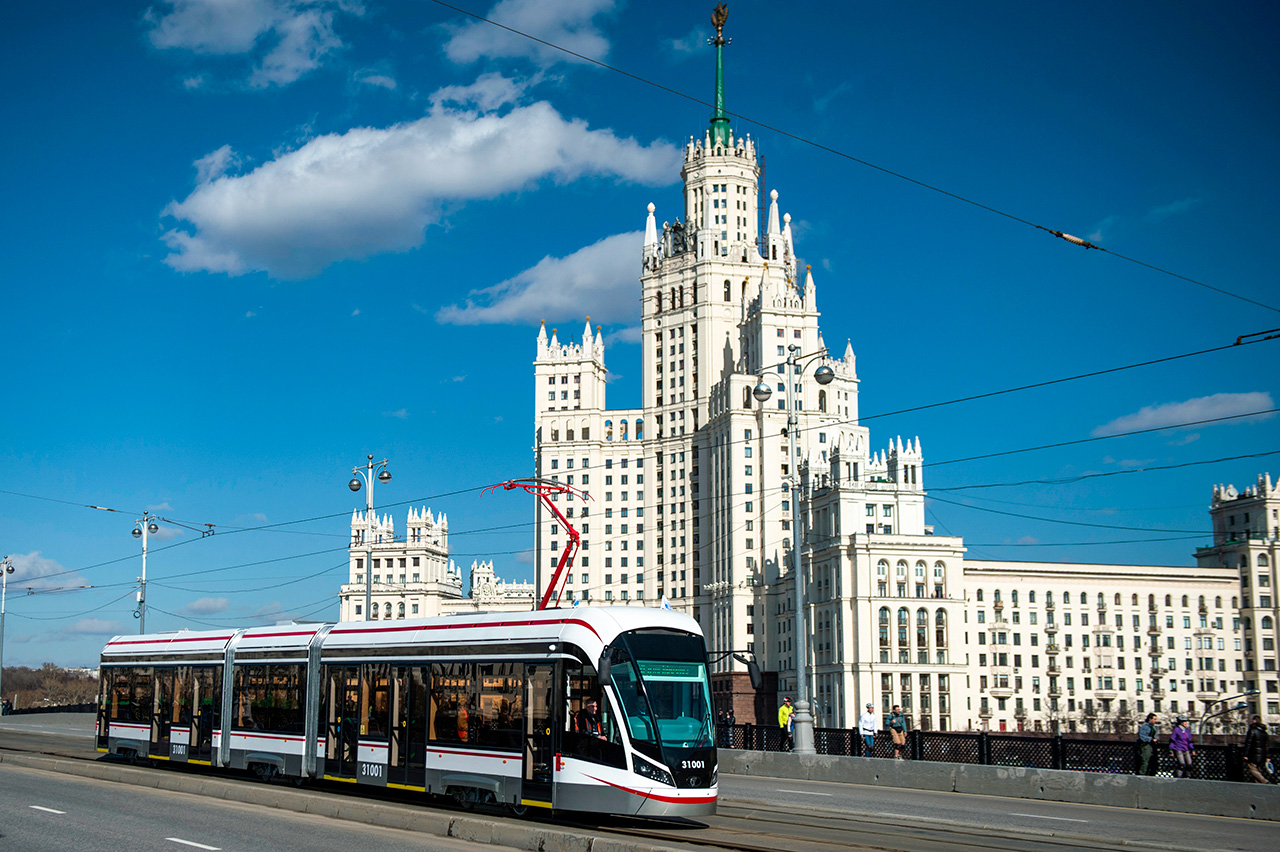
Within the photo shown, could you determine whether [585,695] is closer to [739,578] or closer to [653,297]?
[739,578]

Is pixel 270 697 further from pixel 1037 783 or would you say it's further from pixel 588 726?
pixel 1037 783

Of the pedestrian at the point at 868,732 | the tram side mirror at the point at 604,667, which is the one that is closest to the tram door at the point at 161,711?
the tram side mirror at the point at 604,667

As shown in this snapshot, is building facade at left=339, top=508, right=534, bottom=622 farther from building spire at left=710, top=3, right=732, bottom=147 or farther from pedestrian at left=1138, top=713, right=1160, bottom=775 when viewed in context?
pedestrian at left=1138, top=713, right=1160, bottom=775

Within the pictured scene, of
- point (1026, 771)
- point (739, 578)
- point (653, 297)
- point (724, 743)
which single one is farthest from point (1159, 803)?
point (653, 297)

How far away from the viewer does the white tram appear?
2028 centimetres

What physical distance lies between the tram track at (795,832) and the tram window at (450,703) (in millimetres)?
1407

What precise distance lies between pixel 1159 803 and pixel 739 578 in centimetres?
12449

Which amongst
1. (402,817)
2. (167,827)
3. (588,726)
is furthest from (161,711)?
(588,726)

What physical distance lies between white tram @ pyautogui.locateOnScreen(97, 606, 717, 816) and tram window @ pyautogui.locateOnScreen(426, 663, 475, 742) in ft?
0.12

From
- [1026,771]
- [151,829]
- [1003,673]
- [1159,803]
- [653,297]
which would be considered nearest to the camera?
[151,829]

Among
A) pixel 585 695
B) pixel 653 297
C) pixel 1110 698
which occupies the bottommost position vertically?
pixel 1110 698

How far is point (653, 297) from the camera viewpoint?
177000 millimetres

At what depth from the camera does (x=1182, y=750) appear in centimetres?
2733

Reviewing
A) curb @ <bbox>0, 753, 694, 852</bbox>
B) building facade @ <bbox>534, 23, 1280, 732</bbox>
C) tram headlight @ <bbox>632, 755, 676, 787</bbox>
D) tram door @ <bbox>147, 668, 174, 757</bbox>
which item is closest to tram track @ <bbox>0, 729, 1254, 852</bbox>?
curb @ <bbox>0, 753, 694, 852</bbox>
